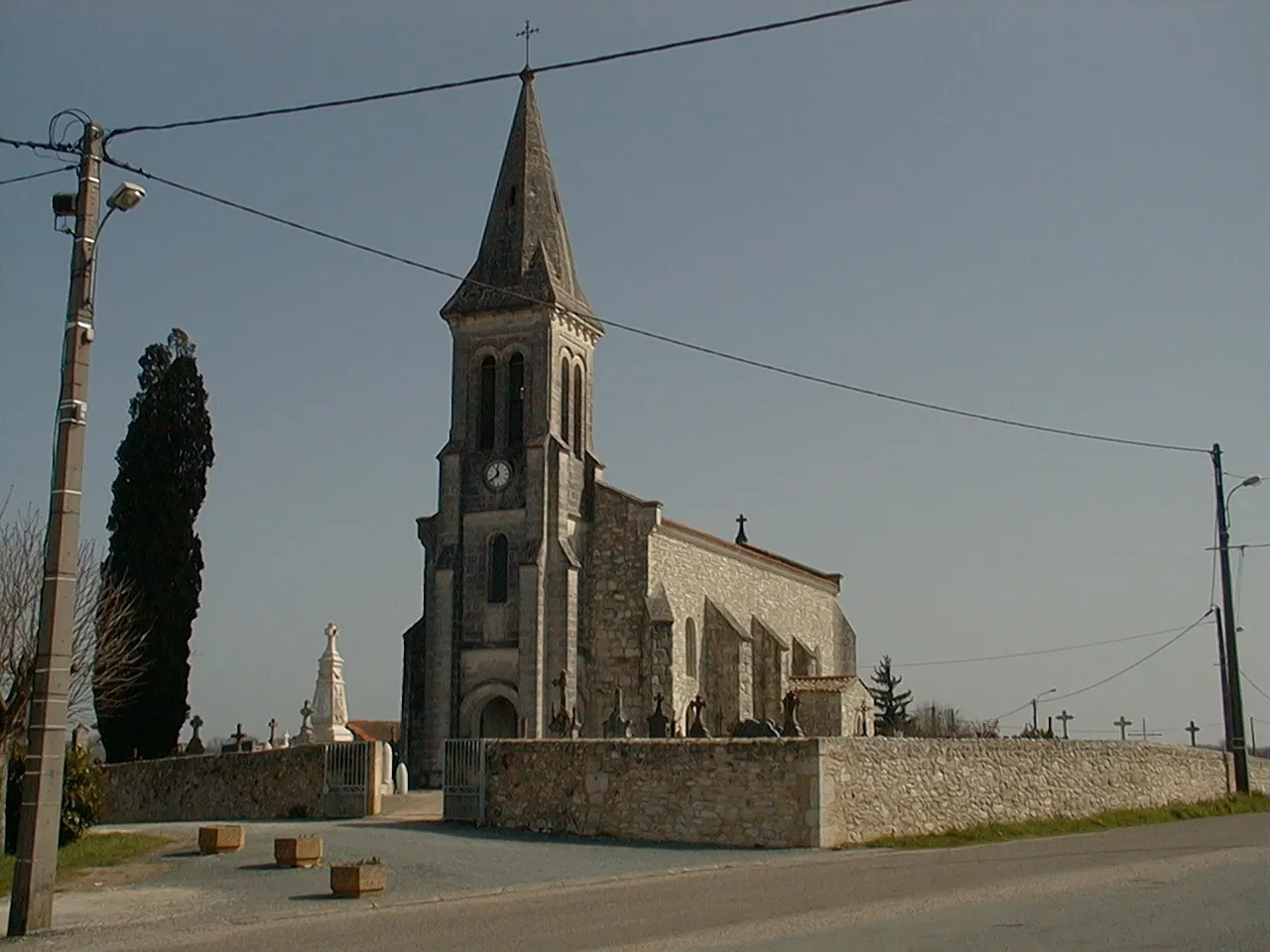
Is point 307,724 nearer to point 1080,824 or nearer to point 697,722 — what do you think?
point 697,722

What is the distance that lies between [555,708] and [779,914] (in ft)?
74.0

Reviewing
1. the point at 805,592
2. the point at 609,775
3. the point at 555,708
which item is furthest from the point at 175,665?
the point at 805,592

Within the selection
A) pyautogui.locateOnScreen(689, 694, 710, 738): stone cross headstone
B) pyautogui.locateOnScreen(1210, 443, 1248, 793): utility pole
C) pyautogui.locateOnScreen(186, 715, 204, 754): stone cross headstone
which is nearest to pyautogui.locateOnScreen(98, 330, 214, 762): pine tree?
pyautogui.locateOnScreen(186, 715, 204, 754): stone cross headstone

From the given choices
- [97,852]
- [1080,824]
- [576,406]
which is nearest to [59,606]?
[97,852]

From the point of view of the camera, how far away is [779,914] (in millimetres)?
13922

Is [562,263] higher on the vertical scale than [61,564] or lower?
higher

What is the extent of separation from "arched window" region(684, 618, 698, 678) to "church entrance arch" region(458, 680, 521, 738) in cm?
510

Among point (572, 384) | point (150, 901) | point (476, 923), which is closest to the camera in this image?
point (476, 923)

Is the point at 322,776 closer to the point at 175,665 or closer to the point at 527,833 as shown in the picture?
the point at 527,833

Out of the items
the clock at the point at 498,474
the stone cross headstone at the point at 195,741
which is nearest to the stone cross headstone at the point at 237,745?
the stone cross headstone at the point at 195,741

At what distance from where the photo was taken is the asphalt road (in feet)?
39.8

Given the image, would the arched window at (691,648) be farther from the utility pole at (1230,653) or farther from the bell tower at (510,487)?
the utility pole at (1230,653)

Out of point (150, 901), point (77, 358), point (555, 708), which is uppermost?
point (77, 358)

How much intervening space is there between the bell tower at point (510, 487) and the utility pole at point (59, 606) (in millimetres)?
21736
